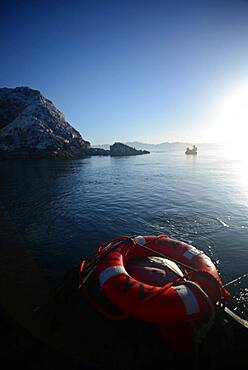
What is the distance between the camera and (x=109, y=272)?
449cm

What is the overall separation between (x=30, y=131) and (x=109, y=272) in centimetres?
6275

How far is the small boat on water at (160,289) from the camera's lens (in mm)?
3672

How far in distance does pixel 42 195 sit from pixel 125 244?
13.5 metres

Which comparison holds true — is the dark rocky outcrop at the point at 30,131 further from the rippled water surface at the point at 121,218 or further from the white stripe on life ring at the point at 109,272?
the white stripe on life ring at the point at 109,272

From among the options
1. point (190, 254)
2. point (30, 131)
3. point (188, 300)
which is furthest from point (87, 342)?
point (30, 131)

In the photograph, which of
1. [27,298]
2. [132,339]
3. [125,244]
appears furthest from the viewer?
[125,244]

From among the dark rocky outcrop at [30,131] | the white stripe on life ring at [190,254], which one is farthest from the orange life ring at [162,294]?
the dark rocky outcrop at [30,131]

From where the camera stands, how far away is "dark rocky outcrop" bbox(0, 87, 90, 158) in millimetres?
54094

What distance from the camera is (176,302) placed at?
369 cm

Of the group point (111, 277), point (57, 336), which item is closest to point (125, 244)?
point (111, 277)

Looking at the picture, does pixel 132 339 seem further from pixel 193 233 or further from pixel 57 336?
pixel 193 233

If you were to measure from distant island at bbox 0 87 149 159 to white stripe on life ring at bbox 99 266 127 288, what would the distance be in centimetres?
5396

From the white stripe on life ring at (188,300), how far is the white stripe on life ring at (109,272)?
52.1 inches

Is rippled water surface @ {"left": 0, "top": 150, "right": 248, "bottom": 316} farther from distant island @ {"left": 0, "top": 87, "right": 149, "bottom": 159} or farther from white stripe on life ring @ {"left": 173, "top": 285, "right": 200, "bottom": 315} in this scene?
distant island @ {"left": 0, "top": 87, "right": 149, "bottom": 159}
